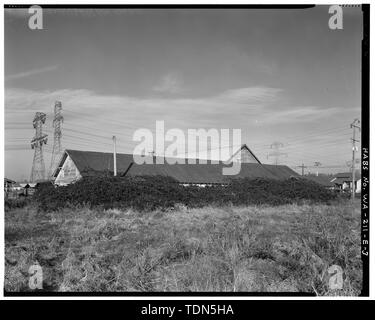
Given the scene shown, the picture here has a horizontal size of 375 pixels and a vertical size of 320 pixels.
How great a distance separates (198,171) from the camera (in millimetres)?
25781

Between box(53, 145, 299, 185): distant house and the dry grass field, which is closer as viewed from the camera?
the dry grass field

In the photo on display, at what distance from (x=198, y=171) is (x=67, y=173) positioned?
943cm

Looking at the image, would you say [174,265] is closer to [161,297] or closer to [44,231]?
[161,297]

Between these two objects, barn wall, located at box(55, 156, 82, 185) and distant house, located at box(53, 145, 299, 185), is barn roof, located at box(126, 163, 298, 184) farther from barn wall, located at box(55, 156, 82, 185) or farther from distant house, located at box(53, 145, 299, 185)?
barn wall, located at box(55, 156, 82, 185)

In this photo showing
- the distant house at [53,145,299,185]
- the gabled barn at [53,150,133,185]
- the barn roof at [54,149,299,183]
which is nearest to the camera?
the gabled barn at [53,150,133,185]

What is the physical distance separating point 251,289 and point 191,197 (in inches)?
A: 526

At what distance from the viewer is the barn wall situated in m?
24.0

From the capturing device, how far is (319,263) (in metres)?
4.19

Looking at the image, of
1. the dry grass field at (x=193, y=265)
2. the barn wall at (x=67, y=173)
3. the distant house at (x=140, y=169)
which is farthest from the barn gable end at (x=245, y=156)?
the dry grass field at (x=193, y=265)

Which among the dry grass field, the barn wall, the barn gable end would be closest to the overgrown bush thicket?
the barn wall

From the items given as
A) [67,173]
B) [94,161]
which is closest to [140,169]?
[94,161]

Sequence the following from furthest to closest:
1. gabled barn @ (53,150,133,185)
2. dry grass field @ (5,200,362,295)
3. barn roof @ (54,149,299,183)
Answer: barn roof @ (54,149,299,183) < gabled barn @ (53,150,133,185) < dry grass field @ (5,200,362,295)

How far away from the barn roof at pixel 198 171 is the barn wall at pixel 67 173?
3706mm

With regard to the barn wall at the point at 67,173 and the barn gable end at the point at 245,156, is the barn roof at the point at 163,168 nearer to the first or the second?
the barn wall at the point at 67,173
